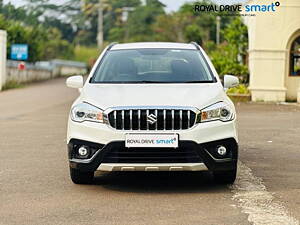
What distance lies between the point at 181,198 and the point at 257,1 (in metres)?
18.5

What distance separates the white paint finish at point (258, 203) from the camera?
5.91m

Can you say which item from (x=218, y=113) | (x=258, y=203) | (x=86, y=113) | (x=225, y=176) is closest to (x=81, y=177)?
(x=86, y=113)

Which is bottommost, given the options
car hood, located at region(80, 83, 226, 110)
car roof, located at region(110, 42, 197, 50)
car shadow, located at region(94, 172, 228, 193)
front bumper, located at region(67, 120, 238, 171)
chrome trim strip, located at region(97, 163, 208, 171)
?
car shadow, located at region(94, 172, 228, 193)

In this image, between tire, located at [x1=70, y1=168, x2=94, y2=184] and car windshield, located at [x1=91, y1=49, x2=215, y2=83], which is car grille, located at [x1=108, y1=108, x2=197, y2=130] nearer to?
tire, located at [x1=70, y1=168, x2=94, y2=184]

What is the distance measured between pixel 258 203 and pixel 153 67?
2.49 m

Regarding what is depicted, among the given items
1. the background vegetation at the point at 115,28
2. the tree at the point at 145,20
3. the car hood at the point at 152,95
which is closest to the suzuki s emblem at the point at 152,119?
the car hood at the point at 152,95

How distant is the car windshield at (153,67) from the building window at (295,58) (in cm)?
1609

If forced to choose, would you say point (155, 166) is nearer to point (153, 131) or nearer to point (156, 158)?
point (156, 158)

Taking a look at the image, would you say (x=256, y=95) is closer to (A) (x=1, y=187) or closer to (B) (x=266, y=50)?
(B) (x=266, y=50)

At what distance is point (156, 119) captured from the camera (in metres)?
6.87

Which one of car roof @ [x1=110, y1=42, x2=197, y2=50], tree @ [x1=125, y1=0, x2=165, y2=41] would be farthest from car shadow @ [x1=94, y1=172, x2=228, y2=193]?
tree @ [x1=125, y1=0, x2=165, y2=41]

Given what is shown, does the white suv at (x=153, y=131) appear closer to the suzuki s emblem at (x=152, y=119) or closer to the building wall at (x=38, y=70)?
the suzuki s emblem at (x=152, y=119)

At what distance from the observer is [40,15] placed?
8988 centimetres

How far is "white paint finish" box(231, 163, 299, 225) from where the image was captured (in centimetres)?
591
